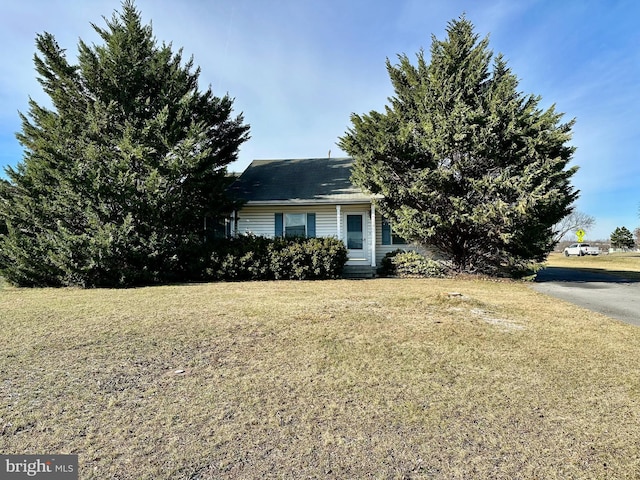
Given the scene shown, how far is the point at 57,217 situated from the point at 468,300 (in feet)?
39.3

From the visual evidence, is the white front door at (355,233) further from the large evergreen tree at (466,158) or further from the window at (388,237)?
the large evergreen tree at (466,158)

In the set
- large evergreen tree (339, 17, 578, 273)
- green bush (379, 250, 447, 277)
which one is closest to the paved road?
large evergreen tree (339, 17, 578, 273)

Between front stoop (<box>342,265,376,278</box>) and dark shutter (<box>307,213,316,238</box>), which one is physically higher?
dark shutter (<box>307,213,316,238</box>)

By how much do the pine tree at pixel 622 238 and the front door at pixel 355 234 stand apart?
5164 cm

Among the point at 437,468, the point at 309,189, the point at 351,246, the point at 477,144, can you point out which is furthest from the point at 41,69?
the point at 437,468

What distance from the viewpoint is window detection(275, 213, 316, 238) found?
15.3 m

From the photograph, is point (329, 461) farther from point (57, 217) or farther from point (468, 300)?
point (57, 217)

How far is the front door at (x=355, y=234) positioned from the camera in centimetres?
1504

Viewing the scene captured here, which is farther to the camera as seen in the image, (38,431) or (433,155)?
(433,155)

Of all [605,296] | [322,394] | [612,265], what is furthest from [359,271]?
[612,265]

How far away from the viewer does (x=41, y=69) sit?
1153 centimetres

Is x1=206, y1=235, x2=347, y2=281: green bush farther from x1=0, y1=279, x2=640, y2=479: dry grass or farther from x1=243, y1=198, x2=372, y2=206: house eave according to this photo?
x1=0, y1=279, x2=640, y2=479: dry grass

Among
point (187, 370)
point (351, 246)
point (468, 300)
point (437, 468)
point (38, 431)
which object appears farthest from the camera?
point (351, 246)

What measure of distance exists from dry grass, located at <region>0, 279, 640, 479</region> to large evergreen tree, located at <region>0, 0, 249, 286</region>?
4982mm
